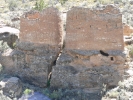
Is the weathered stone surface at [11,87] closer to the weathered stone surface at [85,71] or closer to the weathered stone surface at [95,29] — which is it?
the weathered stone surface at [85,71]

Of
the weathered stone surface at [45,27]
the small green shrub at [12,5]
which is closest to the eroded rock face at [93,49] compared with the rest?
the weathered stone surface at [45,27]

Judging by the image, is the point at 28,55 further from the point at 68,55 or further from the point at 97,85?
the point at 97,85

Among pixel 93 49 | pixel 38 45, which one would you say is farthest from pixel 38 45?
pixel 93 49

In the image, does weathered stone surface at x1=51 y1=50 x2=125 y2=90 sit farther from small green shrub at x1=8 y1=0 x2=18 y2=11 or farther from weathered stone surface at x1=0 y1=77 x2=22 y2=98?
small green shrub at x1=8 y1=0 x2=18 y2=11

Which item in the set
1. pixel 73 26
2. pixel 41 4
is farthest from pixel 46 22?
pixel 41 4

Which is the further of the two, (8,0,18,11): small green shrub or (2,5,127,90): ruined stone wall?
(8,0,18,11): small green shrub

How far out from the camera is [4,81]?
63.6 feet

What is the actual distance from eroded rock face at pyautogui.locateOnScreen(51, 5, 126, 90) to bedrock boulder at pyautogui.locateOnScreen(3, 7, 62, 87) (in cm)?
104

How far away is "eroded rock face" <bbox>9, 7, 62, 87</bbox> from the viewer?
19.4 m

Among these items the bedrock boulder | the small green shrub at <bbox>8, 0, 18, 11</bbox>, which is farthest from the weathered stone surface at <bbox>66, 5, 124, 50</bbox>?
the small green shrub at <bbox>8, 0, 18, 11</bbox>

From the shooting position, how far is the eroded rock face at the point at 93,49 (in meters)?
17.9

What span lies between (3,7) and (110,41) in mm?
30348

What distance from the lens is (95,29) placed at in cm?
1811

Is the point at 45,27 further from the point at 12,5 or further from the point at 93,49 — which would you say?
the point at 12,5
